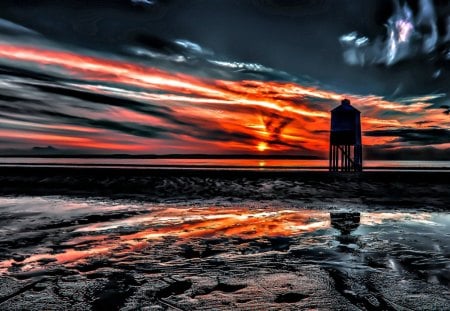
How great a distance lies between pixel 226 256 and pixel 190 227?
9.53ft

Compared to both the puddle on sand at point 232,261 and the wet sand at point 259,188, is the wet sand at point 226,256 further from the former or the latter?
the wet sand at point 259,188

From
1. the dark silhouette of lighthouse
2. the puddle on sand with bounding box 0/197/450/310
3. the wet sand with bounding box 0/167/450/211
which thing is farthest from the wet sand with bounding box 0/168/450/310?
the dark silhouette of lighthouse

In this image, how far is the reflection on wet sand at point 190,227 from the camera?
6117mm

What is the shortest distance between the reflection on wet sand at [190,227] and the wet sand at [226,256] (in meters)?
0.03

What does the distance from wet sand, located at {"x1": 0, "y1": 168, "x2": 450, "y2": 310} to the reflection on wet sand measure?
0.03 metres

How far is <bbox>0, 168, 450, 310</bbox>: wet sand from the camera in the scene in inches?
155

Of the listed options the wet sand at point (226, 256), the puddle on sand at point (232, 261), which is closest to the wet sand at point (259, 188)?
the wet sand at point (226, 256)

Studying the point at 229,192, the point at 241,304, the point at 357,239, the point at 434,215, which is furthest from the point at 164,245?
the point at 229,192

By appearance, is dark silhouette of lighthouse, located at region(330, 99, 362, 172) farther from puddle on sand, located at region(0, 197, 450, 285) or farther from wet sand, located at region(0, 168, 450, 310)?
puddle on sand, located at region(0, 197, 450, 285)

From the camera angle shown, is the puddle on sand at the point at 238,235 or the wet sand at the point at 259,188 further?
the wet sand at the point at 259,188

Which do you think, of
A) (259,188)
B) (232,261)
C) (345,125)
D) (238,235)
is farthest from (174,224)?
(345,125)

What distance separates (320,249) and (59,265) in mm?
4185

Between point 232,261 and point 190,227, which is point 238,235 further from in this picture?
point 232,261

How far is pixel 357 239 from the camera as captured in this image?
7254 mm
